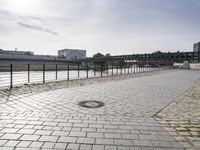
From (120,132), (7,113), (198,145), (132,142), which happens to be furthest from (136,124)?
(7,113)

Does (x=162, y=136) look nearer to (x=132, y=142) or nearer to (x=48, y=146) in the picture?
(x=132, y=142)

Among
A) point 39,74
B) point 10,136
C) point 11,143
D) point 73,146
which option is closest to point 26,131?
point 10,136

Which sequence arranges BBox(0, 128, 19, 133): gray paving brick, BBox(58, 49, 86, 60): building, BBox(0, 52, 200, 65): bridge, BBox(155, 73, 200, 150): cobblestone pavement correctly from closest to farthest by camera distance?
1. BBox(155, 73, 200, 150): cobblestone pavement
2. BBox(0, 128, 19, 133): gray paving brick
3. BBox(0, 52, 200, 65): bridge
4. BBox(58, 49, 86, 60): building

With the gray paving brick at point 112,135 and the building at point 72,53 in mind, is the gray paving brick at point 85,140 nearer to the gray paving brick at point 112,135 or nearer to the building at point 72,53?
the gray paving brick at point 112,135

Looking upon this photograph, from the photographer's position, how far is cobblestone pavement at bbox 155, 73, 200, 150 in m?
3.64

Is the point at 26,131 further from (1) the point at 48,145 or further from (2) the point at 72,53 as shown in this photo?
(2) the point at 72,53

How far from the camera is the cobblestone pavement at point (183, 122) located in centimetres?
364

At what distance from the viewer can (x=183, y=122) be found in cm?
473

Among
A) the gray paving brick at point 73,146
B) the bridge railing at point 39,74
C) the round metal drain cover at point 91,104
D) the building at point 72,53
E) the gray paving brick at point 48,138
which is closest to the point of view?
the gray paving brick at point 73,146

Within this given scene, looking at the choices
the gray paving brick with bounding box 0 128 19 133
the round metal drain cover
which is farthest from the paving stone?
the round metal drain cover

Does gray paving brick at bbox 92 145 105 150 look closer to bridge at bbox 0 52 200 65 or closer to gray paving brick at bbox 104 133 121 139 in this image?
gray paving brick at bbox 104 133 121 139

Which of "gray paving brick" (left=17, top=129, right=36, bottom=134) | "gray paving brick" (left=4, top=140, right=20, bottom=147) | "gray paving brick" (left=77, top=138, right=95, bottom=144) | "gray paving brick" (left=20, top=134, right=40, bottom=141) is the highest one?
"gray paving brick" (left=17, top=129, right=36, bottom=134)

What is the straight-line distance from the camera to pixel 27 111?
210 inches

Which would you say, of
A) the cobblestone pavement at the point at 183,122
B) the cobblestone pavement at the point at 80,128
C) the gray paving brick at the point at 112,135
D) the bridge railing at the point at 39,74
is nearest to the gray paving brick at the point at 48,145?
the cobblestone pavement at the point at 80,128
